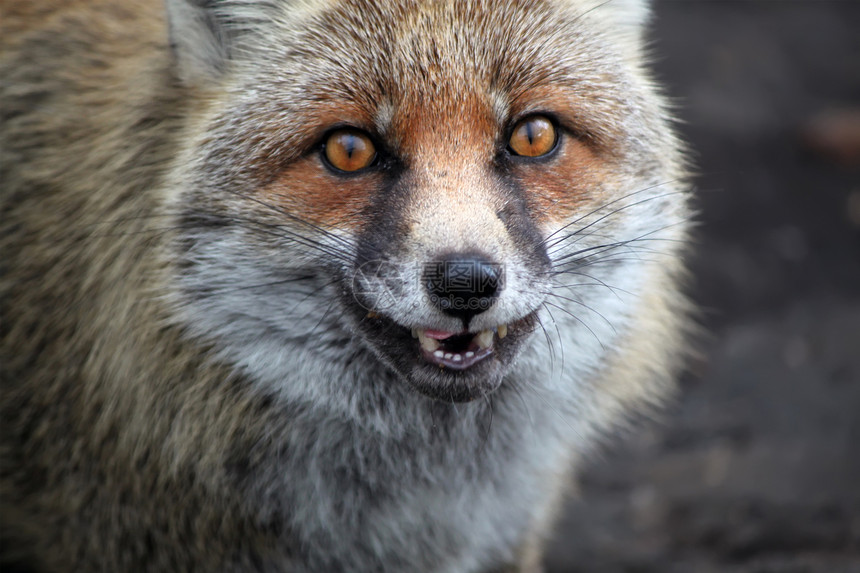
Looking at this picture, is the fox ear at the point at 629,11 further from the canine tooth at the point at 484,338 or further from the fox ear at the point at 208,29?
the canine tooth at the point at 484,338

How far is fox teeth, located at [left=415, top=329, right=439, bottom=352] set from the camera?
125 inches

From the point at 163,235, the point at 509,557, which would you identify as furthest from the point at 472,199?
Answer: the point at 509,557

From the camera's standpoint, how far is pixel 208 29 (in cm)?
360

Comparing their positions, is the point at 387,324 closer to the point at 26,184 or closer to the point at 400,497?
the point at 400,497

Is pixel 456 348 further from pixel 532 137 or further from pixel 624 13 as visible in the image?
pixel 624 13

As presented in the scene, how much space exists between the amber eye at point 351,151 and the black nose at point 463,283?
0.59 m

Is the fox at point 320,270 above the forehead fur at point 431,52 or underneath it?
underneath

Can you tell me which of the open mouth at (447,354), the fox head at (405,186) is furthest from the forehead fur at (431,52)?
the open mouth at (447,354)

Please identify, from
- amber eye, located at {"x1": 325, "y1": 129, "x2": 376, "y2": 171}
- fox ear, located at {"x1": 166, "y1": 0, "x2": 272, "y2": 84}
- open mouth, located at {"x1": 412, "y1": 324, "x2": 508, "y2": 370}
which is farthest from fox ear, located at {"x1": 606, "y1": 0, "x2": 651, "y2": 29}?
open mouth, located at {"x1": 412, "y1": 324, "x2": 508, "y2": 370}

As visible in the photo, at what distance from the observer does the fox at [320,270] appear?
10.6 feet

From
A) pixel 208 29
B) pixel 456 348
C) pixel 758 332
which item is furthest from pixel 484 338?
pixel 758 332

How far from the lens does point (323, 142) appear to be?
3.31m

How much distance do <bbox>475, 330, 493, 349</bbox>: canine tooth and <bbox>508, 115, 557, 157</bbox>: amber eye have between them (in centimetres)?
73

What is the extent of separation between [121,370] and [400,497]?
1321mm
